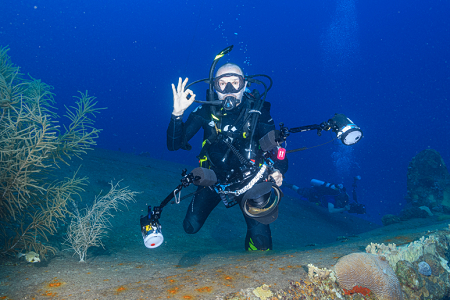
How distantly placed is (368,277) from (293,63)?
153 meters

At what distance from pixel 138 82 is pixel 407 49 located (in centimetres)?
18247

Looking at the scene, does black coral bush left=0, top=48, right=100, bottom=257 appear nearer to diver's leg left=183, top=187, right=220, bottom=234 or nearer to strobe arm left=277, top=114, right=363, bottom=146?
diver's leg left=183, top=187, right=220, bottom=234

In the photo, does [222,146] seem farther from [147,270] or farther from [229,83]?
[147,270]

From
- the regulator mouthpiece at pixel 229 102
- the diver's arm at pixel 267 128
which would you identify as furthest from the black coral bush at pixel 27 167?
the diver's arm at pixel 267 128

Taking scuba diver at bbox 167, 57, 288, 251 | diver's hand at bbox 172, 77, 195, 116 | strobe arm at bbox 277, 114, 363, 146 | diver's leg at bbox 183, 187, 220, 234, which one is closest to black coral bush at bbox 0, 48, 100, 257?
diver's hand at bbox 172, 77, 195, 116

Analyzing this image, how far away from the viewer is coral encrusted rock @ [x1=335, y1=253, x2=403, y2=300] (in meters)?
1.98

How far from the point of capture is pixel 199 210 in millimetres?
4086

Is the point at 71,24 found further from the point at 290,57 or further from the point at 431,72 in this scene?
the point at 431,72

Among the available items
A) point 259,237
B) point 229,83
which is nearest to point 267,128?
point 229,83

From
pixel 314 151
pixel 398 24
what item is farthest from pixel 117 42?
pixel 398 24

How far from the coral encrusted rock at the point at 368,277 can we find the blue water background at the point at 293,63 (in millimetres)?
62290

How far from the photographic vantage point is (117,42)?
564 ft

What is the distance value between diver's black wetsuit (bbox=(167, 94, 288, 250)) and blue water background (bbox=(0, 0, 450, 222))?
59917 mm

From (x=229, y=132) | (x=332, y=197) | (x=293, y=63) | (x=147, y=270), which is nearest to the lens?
(x=147, y=270)
